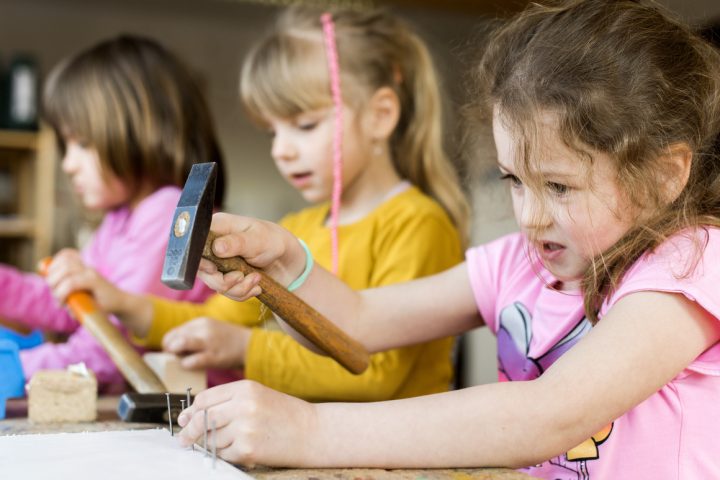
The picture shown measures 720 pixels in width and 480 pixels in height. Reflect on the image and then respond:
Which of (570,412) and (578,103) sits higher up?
(578,103)

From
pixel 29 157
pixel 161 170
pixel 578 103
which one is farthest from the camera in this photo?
pixel 29 157

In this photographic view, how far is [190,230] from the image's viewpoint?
67 centimetres

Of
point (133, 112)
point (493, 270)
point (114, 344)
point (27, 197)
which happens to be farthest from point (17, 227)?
point (493, 270)

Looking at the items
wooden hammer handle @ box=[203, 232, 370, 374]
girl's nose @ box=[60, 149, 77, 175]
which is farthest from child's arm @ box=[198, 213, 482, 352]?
girl's nose @ box=[60, 149, 77, 175]

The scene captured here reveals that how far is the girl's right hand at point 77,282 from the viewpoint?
135 cm

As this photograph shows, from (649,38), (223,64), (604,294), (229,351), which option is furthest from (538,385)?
(223,64)

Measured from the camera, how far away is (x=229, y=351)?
123 cm

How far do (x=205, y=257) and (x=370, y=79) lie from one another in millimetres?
813

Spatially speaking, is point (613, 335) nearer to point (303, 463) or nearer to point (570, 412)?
point (570, 412)

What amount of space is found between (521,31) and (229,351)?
2.07ft

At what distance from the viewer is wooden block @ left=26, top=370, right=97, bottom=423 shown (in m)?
0.91

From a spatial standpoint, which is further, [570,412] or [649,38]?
[649,38]

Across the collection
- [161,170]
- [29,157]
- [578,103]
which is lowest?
[29,157]

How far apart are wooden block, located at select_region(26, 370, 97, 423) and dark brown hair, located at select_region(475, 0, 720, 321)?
1.78 feet
